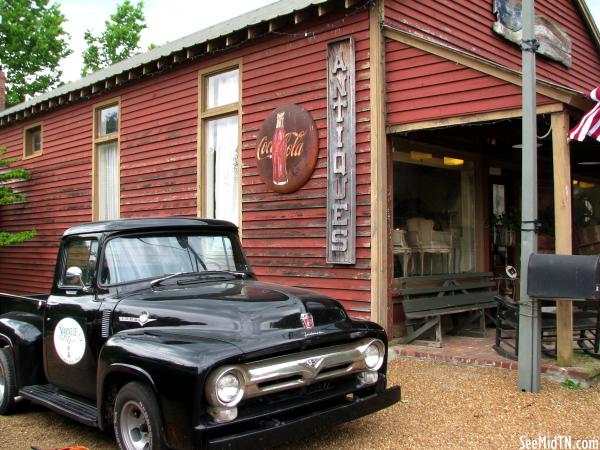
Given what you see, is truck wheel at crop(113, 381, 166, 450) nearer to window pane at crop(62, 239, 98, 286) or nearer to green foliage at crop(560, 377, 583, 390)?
window pane at crop(62, 239, 98, 286)

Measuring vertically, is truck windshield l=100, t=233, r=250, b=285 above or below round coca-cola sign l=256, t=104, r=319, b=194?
below

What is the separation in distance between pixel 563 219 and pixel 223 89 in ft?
19.9

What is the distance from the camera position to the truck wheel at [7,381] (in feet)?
17.2

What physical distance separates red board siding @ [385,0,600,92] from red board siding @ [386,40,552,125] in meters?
0.69

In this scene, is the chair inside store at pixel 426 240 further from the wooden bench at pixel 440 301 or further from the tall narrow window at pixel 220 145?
the tall narrow window at pixel 220 145

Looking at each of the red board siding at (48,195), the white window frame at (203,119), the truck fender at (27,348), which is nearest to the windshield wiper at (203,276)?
the truck fender at (27,348)

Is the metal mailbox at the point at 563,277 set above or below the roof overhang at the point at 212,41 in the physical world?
below

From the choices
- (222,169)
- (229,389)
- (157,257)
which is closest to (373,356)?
(229,389)

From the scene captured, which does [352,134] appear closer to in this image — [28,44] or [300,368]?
[300,368]

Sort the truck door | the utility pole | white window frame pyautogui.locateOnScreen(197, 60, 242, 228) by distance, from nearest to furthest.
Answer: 1. the truck door
2. the utility pole
3. white window frame pyautogui.locateOnScreen(197, 60, 242, 228)

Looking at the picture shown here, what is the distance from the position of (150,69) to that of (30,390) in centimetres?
723

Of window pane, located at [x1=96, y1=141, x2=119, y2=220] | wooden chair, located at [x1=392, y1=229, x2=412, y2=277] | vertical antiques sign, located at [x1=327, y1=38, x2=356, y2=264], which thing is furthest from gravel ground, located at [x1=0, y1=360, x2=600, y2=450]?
window pane, located at [x1=96, y1=141, x2=119, y2=220]

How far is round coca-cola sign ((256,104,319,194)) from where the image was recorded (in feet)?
27.2

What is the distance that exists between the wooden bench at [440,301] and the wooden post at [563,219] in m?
1.65
